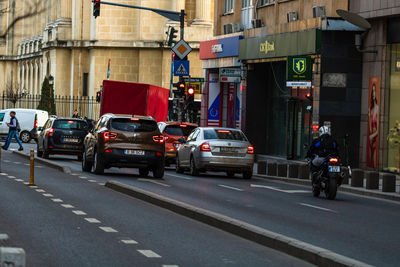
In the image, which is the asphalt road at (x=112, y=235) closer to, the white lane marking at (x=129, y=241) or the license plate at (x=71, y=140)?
the white lane marking at (x=129, y=241)

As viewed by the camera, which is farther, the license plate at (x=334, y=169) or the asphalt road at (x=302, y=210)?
the license plate at (x=334, y=169)

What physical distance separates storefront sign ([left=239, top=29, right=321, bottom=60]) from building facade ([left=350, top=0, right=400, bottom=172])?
179cm

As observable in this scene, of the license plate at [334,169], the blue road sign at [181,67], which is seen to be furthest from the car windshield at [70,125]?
the license plate at [334,169]

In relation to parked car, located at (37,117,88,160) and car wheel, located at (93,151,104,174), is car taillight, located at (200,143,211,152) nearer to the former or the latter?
car wheel, located at (93,151,104,174)

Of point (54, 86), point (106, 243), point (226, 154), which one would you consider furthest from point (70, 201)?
point (54, 86)

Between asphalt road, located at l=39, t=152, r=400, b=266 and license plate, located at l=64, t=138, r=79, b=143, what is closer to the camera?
asphalt road, located at l=39, t=152, r=400, b=266

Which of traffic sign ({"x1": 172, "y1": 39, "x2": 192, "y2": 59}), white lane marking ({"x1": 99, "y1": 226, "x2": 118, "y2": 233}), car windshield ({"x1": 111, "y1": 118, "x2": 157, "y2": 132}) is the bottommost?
white lane marking ({"x1": 99, "y1": 226, "x2": 118, "y2": 233})

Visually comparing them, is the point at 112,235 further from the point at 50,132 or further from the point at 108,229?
the point at 50,132

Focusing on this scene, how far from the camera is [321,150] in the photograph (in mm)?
22156

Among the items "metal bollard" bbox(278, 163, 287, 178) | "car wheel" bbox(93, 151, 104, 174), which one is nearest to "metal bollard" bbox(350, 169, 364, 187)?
"metal bollard" bbox(278, 163, 287, 178)

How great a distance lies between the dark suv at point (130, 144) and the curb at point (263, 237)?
8.51 metres

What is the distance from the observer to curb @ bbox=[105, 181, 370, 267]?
10.4 meters

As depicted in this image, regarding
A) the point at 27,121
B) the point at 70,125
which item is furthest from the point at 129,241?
the point at 27,121

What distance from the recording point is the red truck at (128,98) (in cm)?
3897
